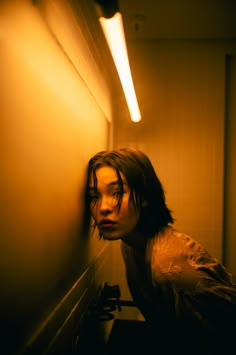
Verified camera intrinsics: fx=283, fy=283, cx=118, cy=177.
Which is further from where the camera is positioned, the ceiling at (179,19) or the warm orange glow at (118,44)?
the ceiling at (179,19)

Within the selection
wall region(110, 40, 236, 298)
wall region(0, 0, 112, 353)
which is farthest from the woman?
wall region(110, 40, 236, 298)

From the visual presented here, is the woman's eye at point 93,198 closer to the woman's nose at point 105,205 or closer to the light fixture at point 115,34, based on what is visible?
the woman's nose at point 105,205

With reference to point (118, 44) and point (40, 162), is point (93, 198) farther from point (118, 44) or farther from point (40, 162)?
point (118, 44)

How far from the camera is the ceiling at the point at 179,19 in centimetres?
166

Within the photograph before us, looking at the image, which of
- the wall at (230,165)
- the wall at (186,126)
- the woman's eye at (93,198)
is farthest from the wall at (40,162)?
the wall at (230,165)

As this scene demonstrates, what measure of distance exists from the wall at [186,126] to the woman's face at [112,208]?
1.12 m

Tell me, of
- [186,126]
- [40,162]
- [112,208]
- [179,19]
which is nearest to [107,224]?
[112,208]

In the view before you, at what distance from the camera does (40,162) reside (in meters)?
0.70

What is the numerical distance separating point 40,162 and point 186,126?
1635 mm

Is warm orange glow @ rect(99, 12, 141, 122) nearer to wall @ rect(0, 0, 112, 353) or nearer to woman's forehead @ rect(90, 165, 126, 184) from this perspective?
wall @ rect(0, 0, 112, 353)

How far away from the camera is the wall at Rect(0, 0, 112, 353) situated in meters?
0.55

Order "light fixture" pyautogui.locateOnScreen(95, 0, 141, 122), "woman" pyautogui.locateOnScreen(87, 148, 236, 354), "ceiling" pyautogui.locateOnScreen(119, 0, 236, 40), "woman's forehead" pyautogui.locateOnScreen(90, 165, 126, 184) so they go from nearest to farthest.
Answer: "light fixture" pyautogui.locateOnScreen(95, 0, 141, 122) < "woman" pyautogui.locateOnScreen(87, 148, 236, 354) < "woman's forehead" pyautogui.locateOnScreen(90, 165, 126, 184) < "ceiling" pyautogui.locateOnScreen(119, 0, 236, 40)

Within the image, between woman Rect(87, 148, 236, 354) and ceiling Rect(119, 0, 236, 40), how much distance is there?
1081 millimetres

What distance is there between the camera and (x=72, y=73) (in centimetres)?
97
